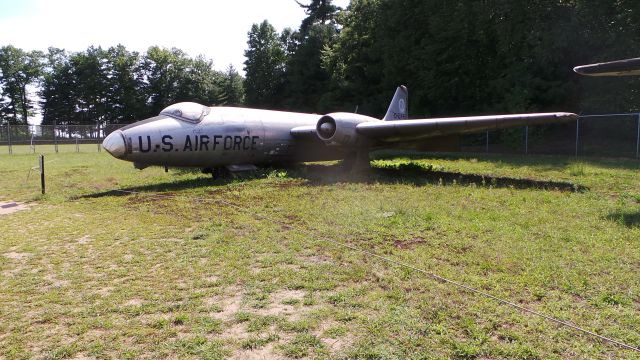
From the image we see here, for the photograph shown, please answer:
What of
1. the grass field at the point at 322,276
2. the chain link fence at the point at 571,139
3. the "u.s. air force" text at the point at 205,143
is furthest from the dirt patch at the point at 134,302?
the chain link fence at the point at 571,139

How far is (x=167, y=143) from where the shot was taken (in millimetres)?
11789

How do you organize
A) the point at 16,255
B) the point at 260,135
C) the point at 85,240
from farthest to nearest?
the point at 260,135
the point at 85,240
the point at 16,255

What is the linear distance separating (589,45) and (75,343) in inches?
1017

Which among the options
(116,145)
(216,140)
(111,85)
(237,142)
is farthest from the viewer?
(111,85)

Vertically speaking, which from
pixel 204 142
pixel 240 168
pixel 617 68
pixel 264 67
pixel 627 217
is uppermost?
pixel 264 67

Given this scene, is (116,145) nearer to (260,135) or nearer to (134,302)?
(260,135)

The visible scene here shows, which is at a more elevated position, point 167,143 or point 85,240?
point 167,143

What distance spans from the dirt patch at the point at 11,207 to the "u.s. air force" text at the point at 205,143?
2.99m

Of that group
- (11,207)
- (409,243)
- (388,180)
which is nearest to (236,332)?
(409,243)

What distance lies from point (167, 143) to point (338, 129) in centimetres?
504

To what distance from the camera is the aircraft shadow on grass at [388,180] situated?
454 inches

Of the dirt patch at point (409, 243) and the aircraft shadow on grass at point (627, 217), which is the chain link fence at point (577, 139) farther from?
the dirt patch at point (409, 243)

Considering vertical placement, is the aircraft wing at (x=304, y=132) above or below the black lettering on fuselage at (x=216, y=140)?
above

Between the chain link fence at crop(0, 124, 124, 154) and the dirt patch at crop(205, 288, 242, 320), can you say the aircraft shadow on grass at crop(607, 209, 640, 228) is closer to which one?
the dirt patch at crop(205, 288, 242, 320)
